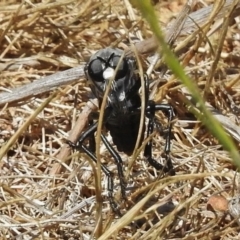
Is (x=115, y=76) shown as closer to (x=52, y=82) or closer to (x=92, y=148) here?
(x=92, y=148)

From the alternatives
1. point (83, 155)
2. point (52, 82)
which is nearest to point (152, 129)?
point (83, 155)

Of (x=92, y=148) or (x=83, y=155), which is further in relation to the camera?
(x=92, y=148)

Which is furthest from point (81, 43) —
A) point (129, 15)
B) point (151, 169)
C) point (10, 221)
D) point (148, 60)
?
point (10, 221)

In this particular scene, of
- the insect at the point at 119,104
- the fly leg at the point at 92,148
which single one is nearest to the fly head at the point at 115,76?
the insect at the point at 119,104

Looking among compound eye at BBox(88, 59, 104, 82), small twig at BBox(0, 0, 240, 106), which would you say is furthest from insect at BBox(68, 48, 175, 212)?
small twig at BBox(0, 0, 240, 106)

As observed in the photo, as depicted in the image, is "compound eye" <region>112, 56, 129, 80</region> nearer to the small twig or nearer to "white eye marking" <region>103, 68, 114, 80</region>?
"white eye marking" <region>103, 68, 114, 80</region>

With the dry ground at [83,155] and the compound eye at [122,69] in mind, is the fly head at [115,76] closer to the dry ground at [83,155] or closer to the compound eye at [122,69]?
the compound eye at [122,69]
